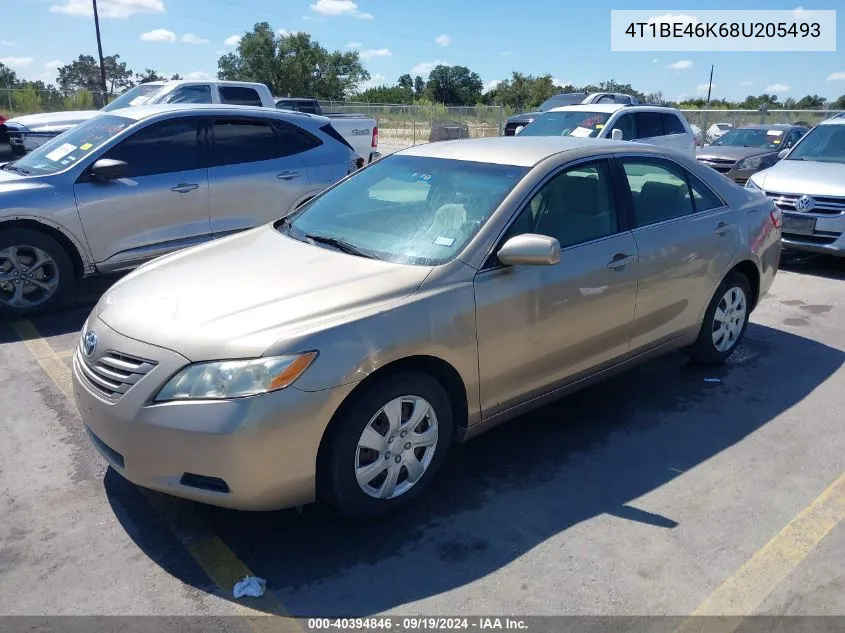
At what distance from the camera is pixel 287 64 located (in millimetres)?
57156

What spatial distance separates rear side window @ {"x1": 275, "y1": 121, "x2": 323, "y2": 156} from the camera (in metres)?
7.47

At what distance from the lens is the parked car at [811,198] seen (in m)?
7.83

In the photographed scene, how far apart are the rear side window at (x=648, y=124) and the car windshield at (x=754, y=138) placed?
16.2ft

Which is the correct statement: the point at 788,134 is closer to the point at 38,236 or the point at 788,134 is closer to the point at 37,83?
the point at 38,236

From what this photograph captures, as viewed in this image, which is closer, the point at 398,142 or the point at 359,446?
the point at 359,446

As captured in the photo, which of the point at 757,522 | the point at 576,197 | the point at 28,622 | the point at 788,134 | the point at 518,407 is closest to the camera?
the point at 28,622

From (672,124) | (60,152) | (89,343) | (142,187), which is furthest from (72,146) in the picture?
(672,124)

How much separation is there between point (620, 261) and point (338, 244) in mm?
1616

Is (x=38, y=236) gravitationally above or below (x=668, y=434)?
above

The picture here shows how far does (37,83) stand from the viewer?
136 ft

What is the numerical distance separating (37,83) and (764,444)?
4673 centimetres

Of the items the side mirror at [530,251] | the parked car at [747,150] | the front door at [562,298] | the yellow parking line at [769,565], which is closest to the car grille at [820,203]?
the front door at [562,298]

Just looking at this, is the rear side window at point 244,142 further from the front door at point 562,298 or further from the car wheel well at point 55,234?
the front door at point 562,298

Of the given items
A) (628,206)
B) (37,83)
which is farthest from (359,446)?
(37,83)
